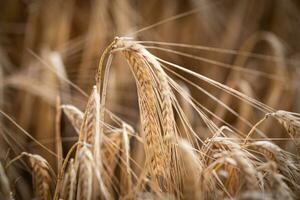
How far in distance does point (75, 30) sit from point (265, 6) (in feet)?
3.31

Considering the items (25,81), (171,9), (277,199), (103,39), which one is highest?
(171,9)

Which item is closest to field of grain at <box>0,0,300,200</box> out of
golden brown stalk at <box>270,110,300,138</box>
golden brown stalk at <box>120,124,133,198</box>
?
golden brown stalk at <box>120,124,133,198</box>

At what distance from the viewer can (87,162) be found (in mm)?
742

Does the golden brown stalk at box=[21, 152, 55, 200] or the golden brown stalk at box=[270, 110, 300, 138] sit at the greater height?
the golden brown stalk at box=[270, 110, 300, 138]

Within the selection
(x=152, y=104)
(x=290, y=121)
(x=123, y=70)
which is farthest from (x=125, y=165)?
(x=123, y=70)

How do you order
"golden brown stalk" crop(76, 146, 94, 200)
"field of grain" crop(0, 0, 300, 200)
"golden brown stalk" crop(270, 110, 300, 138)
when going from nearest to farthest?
"golden brown stalk" crop(76, 146, 94, 200), "golden brown stalk" crop(270, 110, 300, 138), "field of grain" crop(0, 0, 300, 200)

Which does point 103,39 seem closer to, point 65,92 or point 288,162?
point 65,92

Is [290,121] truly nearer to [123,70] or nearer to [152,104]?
[152,104]

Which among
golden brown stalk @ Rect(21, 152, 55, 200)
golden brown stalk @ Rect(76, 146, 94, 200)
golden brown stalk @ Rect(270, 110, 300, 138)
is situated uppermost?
golden brown stalk @ Rect(270, 110, 300, 138)

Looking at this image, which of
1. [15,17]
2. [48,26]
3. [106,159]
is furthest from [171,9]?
[106,159]

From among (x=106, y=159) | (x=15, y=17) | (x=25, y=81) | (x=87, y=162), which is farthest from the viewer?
(x=15, y=17)

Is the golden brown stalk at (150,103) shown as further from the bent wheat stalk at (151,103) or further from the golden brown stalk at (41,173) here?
the golden brown stalk at (41,173)

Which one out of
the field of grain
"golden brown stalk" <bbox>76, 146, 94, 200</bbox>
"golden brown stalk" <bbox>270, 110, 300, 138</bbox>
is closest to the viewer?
"golden brown stalk" <bbox>76, 146, 94, 200</bbox>

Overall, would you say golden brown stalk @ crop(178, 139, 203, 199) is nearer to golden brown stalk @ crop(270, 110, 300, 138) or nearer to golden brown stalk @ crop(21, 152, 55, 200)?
golden brown stalk @ crop(270, 110, 300, 138)
